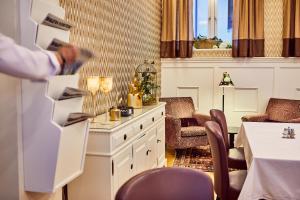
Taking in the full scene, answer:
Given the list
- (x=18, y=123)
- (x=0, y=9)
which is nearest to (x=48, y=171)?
(x=18, y=123)

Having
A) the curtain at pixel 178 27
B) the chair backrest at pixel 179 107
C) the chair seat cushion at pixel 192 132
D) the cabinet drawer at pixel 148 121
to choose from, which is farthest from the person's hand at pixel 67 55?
the curtain at pixel 178 27

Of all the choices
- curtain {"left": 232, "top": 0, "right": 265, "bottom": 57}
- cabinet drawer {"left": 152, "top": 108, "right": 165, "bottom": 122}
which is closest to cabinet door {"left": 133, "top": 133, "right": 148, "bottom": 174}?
cabinet drawer {"left": 152, "top": 108, "right": 165, "bottom": 122}

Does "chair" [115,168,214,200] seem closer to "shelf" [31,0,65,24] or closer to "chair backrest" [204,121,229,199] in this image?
"chair backrest" [204,121,229,199]

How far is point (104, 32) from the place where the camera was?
3.73 m

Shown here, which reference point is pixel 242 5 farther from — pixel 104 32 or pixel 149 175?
pixel 149 175

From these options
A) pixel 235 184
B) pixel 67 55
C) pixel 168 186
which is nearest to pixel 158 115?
pixel 235 184

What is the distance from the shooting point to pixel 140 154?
357cm

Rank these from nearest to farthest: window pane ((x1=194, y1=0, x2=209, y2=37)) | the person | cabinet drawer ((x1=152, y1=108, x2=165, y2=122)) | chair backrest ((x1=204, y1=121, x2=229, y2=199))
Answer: the person, chair backrest ((x1=204, y1=121, x2=229, y2=199)), cabinet drawer ((x1=152, y1=108, x2=165, y2=122)), window pane ((x1=194, y1=0, x2=209, y2=37))

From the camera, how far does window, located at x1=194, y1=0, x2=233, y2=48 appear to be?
6430 mm

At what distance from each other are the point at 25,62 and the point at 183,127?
467 cm

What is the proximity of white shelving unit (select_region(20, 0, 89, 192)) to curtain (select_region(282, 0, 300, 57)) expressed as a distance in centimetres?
458

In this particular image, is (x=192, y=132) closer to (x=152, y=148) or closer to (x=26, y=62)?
(x=152, y=148)

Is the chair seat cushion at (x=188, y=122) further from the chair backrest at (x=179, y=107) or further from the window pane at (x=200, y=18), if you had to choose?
the window pane at (x=200, y=18)

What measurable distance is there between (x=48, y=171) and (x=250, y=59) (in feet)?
15.4
